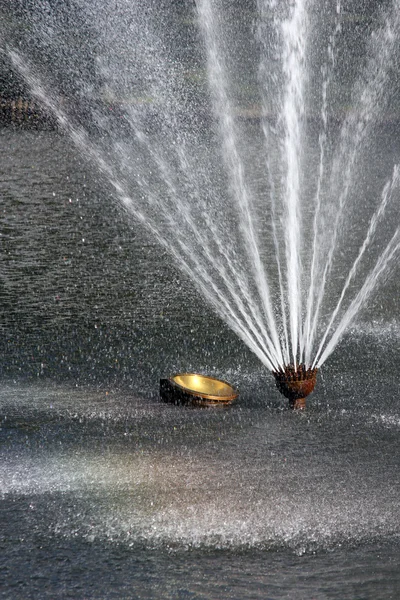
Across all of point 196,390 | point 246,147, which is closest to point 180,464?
point 196,390

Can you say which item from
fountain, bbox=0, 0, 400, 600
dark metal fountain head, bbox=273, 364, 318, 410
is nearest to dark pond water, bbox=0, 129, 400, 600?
fountain, bbox=0, 0, 400, 600

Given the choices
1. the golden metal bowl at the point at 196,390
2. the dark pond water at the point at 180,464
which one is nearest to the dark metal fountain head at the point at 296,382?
the dark pond water at the point at 180,464

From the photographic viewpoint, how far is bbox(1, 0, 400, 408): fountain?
10820mm

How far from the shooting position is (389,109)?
42500 millimetres

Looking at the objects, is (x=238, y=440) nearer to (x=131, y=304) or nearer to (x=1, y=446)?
(x=1, y=446)

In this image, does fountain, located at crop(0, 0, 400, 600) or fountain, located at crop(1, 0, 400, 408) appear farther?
fountain, located at crop(1, 0, 400, 408)

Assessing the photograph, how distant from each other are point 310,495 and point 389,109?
1557 inches

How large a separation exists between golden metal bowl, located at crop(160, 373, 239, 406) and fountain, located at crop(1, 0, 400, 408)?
38 centimetres

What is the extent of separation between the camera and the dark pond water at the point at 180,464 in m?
4.03

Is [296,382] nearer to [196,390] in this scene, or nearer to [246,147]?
[196,390]

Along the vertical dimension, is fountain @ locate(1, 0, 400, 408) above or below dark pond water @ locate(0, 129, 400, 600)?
above

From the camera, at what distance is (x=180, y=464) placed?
5332 mm

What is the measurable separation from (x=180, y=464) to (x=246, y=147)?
30756 mm

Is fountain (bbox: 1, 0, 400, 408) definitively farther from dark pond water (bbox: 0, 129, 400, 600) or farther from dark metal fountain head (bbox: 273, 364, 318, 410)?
dark pond water (bbox: 0, 129, 400, 600)
